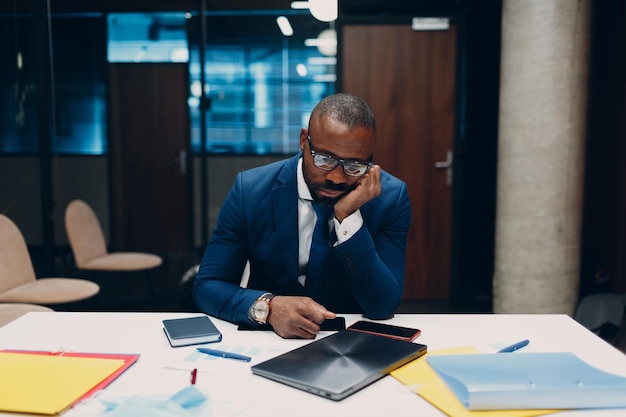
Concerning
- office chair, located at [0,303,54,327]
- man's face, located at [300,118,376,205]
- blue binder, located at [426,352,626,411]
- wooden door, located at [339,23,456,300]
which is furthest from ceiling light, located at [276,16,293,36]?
blue binder, located at [426,352,626,411]

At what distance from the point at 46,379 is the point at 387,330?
767 millimetres

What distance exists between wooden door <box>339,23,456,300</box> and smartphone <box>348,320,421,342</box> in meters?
3.15

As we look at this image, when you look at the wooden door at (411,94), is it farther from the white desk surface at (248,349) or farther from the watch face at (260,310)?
the watch face at (260,310)

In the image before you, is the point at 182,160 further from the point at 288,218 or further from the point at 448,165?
the point at 288,218

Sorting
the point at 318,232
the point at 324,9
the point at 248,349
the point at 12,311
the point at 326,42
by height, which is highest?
the point at 324,9

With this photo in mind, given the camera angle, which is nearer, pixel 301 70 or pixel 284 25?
pixel 284 25

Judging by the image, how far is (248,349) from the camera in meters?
1.31

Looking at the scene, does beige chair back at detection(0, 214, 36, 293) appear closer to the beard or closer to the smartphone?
the beard

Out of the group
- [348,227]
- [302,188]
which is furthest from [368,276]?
[302,188]

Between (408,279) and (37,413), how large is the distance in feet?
12.8

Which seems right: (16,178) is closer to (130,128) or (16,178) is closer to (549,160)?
(130,128)

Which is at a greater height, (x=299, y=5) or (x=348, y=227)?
(x=299, y=5)

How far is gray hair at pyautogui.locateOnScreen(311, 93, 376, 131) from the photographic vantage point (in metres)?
1.61

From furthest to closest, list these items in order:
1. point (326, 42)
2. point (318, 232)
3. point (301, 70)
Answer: point (301, 70) → point (326, 42) → point (318, 232)
